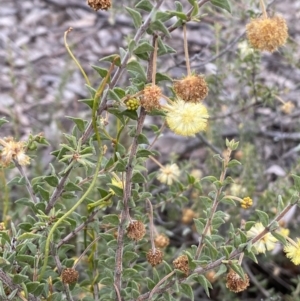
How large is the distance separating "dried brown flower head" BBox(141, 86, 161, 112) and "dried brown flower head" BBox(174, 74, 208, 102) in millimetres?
49

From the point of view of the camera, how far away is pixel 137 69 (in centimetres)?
112

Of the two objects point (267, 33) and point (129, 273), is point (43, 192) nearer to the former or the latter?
point (129, 273)

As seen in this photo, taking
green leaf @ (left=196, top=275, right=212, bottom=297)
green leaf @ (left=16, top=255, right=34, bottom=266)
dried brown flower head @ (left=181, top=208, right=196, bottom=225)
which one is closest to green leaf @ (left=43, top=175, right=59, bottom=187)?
green leaf @ (left=16, top=255, right=34, bottom=266)

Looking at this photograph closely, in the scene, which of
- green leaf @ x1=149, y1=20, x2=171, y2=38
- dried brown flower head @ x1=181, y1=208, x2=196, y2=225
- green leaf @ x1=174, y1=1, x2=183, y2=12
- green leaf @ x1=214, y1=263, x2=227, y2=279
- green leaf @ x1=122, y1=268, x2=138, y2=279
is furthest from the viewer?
dried brown flower head @ x1=181, y1=208, x2=196, y2=225

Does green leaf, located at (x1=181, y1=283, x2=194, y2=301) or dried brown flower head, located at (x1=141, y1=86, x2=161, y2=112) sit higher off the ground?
dried brown flower head, located at (x1=141, y1=86, x2=161, y2=112)

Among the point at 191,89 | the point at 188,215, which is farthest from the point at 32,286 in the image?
the point at 188,215

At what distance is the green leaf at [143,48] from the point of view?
1059 millimetres

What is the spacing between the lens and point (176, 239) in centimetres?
258

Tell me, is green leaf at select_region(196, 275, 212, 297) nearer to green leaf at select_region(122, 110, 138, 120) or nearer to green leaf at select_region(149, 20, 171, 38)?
green leaf at select_region(122, 110, 138, 120)

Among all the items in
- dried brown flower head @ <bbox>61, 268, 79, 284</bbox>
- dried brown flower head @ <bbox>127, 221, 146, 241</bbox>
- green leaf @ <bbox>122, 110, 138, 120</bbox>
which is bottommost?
dried brown flower head @ <bbox>61, 268, 79, 284</bbox>

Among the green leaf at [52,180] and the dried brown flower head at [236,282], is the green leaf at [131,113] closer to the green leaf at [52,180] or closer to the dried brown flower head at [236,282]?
the green leaf at [52,180]

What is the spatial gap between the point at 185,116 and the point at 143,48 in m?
0.17

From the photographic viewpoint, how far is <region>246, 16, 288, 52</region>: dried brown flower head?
1.24 meters

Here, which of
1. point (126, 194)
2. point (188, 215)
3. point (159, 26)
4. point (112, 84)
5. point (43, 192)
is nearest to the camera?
point (159, 26)
